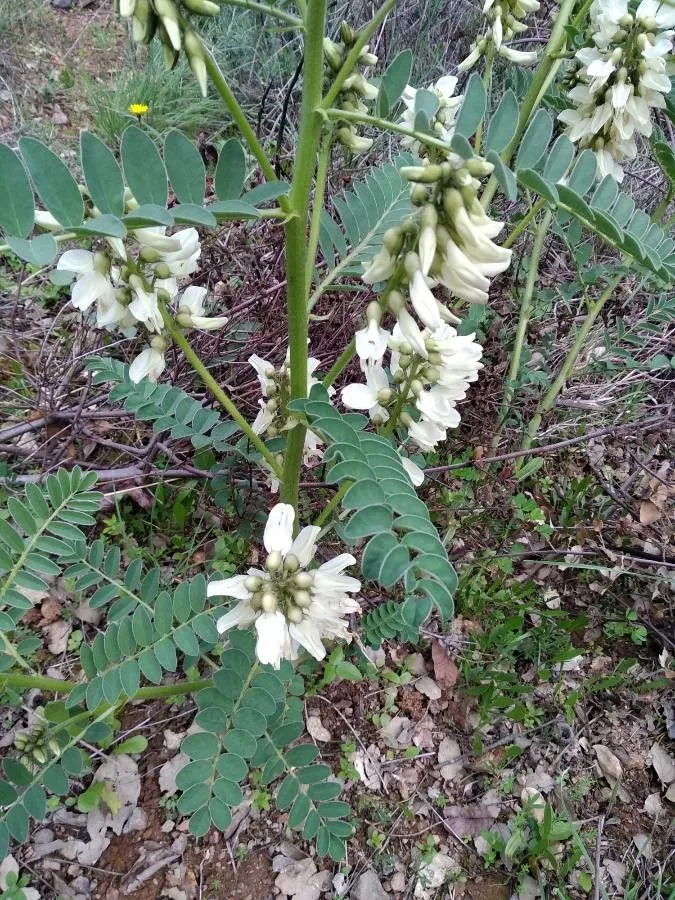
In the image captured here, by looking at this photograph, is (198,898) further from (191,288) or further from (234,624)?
(191,288)

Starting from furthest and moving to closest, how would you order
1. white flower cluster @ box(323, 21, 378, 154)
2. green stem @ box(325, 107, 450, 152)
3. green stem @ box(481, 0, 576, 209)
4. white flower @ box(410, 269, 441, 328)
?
green stem @ box(481, 0, 576, 209) → white flower cluster @ box(323, 21, 378, 154) → white flower @ box(410, 269, 441, 328) → green stem @ box(325, 107, 450, 152)

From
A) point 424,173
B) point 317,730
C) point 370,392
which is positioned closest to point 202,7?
point 424,173

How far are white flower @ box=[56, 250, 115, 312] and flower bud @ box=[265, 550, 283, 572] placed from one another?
2.04 feet

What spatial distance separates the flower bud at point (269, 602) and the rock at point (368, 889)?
1.14 meters

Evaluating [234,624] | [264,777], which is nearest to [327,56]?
[234,624]

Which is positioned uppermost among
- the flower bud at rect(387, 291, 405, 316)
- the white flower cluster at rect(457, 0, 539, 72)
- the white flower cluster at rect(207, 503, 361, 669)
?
the white flower cluster at rect(457, 0, 539, 72)

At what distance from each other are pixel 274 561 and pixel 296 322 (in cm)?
51

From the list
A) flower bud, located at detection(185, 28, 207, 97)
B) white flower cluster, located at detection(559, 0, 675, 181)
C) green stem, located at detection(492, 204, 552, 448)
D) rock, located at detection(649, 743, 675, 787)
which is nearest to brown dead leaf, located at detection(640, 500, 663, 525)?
green stem, located at detection(492, 204, 552, 448)

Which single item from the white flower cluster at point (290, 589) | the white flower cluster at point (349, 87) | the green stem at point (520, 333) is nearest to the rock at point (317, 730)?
the white flower cluster at point (290, 589)

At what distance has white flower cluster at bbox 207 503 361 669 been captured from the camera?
1.38m

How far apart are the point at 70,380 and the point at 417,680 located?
5.97 ft

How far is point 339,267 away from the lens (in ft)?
5.70

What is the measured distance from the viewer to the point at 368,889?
1928 millimetres

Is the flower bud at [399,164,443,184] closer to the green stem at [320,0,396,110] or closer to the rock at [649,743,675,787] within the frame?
the green stem at [320,0,396,110]
